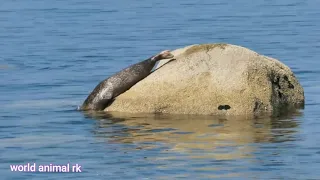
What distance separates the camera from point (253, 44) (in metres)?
24.7

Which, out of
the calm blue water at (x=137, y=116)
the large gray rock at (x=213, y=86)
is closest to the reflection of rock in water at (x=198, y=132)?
the calm blue water at (x=137, y=116)

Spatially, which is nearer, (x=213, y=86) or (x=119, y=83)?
(x=213, y=86)

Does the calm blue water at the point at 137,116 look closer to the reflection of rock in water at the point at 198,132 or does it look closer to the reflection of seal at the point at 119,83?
the reflection of rock in water at the point at 198,132

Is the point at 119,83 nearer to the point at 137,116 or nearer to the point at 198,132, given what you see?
the point at 137,116

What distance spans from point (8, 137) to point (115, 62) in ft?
26.4

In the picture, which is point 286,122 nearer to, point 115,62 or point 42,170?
point 42,170

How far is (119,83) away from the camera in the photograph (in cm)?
1571

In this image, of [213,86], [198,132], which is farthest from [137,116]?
[198,132]

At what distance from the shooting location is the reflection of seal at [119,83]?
1570 centimetres

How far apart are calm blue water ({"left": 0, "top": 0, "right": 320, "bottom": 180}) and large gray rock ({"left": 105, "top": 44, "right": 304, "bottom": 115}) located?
0.28m

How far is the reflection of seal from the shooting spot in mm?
15703

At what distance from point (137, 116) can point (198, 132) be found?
1.39 m

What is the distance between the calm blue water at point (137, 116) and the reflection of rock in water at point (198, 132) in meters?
0.01

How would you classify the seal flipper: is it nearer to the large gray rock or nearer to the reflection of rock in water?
the large gray rock
